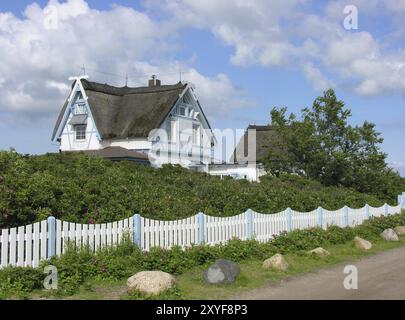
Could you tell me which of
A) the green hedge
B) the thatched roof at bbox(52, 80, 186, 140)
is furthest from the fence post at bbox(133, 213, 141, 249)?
A: the thatched roof at bbox(52, 80, 186, 140)

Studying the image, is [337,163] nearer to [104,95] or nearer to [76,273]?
[104,95]

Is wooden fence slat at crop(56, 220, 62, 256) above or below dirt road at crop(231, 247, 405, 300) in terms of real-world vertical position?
above

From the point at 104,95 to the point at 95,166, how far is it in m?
21.1

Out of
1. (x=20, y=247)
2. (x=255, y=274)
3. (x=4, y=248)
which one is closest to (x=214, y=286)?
(x=255, y=274)

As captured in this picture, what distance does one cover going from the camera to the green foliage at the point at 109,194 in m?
11.3

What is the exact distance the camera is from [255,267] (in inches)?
455

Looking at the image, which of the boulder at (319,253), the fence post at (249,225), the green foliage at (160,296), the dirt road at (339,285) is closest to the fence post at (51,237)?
the green foliage at (160,296)

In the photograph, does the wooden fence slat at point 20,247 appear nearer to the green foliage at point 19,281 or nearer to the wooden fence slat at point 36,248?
the wooden fence slat at point 36,248

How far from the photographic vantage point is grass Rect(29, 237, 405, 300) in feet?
27.9

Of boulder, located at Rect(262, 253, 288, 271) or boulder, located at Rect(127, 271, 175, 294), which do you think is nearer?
boulder, located at Rect(127, 271, 175, 294)

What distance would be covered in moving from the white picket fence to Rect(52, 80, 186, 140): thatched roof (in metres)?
18.8

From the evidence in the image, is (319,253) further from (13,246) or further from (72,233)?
(13,246)

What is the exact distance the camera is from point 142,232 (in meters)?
11.3

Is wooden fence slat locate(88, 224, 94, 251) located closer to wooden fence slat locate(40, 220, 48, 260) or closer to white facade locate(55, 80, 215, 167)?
wooden fence slat locate(40, 220, 48, 260)
